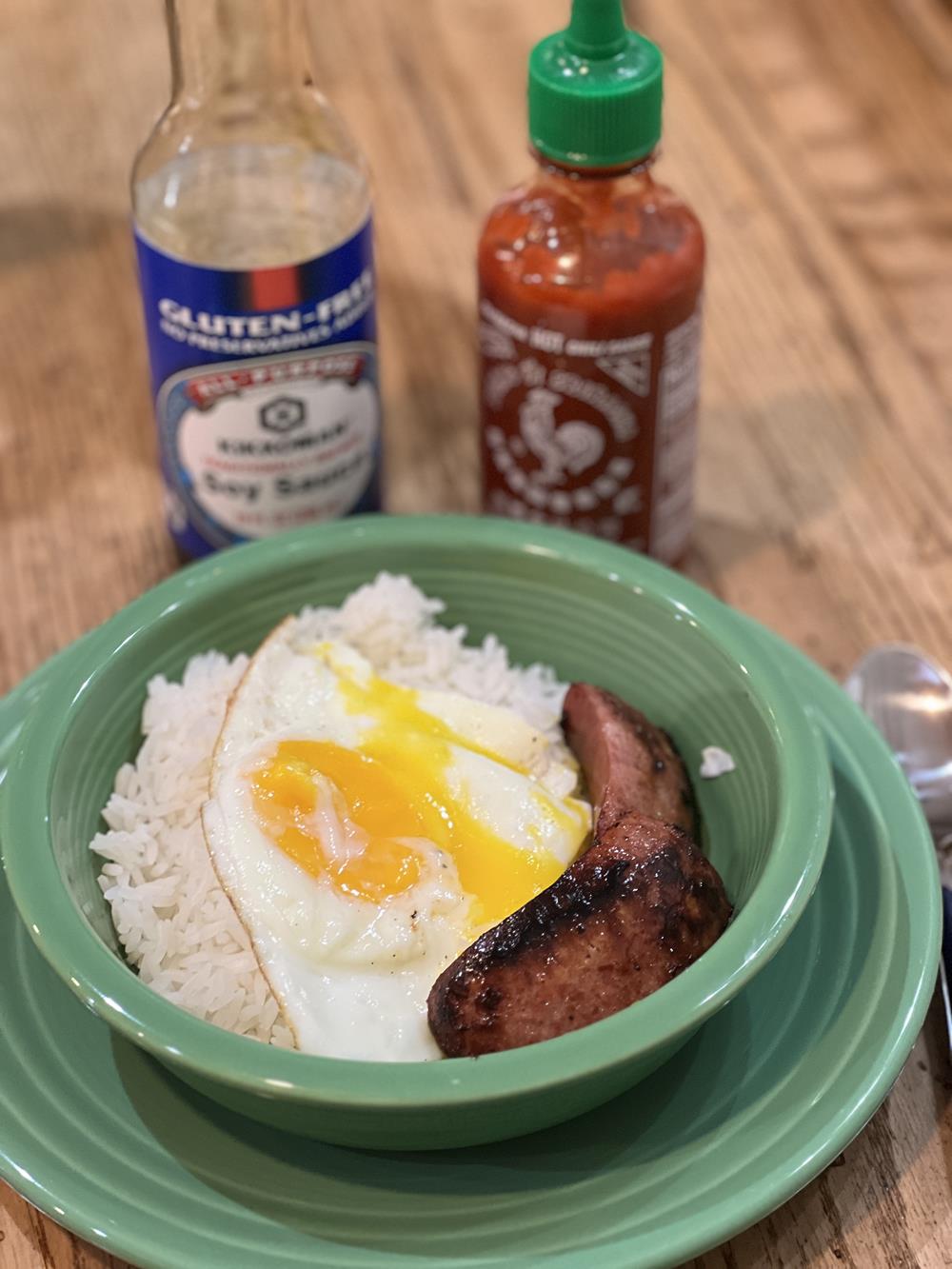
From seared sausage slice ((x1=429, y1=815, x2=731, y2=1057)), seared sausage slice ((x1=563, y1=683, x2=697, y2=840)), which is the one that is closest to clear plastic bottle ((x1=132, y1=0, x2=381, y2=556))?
seared sausage slice ((x1=563, y1=683, x2=697, y2=840))

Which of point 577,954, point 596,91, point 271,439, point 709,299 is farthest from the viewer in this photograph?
point 709,299

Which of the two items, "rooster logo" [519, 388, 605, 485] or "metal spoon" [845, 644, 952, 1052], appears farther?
"rooster logo" [519, 388, 605, 485]

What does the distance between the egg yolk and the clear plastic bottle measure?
17.0 inches

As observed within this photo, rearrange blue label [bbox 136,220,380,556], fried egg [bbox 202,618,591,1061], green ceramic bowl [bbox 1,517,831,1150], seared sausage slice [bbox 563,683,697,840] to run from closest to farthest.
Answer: green ceramic bowl [bbox 1,517,831,1150], fried egg [bbox 202,618,591,1061], seared sausage slice [bbox 563,683,697,840], blue label [bbox 136,220,380,556]

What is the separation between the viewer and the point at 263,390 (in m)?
1.59

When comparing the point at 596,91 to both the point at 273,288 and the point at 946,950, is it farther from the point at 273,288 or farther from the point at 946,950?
the point at 946,950

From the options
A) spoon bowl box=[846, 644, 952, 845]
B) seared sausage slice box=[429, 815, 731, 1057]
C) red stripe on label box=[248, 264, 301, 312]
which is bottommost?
spoon bowl box=[846, 644, 952, 845]

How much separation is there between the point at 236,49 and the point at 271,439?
0.39m

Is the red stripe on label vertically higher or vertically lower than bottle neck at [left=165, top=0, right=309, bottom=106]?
lower

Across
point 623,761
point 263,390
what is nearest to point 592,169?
point 263,390

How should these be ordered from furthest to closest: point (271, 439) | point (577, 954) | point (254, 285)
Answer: point (271, 439), point (254, 285), point (577, 954)

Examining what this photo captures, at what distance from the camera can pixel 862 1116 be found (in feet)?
3.60

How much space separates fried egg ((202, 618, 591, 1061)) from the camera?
1146 millimetres

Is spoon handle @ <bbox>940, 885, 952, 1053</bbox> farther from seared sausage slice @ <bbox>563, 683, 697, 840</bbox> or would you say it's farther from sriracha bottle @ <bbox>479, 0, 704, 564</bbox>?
sriracha bottle @ <bbox>479, 0, 704, 564</bbox>
